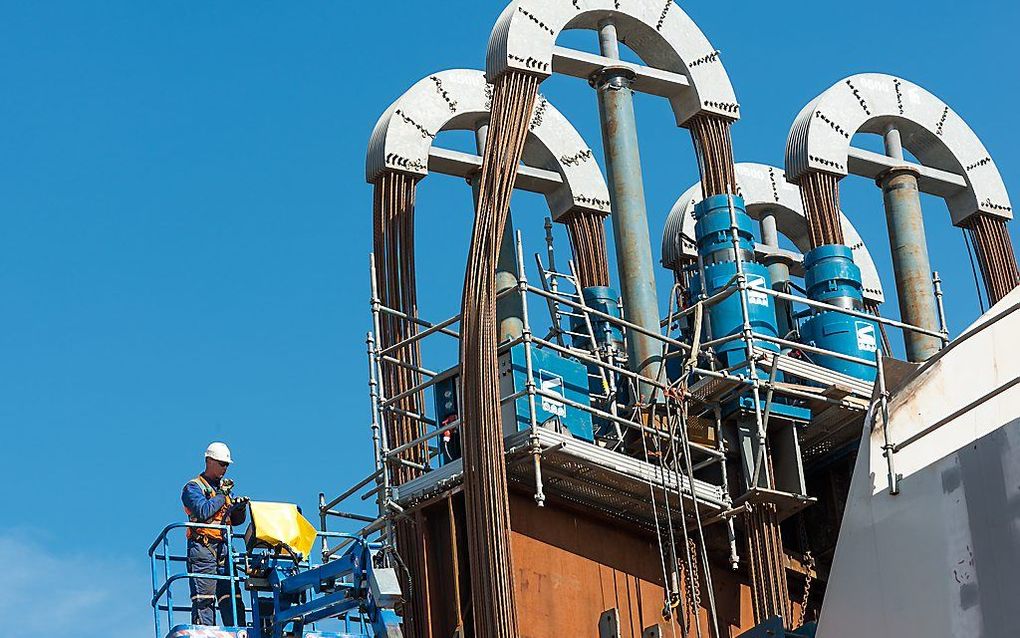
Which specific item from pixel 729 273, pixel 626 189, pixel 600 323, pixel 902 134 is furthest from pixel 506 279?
pixel 902 134

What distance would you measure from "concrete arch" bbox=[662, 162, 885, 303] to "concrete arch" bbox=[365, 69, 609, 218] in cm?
341

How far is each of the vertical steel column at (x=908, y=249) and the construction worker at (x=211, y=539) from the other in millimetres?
10233

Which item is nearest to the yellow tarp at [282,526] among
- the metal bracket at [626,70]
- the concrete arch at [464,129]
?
the concrete arch at [464,129]

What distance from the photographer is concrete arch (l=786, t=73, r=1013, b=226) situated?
28266 millimetres

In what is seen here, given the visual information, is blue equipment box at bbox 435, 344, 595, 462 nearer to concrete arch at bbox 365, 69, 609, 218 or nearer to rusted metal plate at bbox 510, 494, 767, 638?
rusted metal plate at bbox 510, 494, 767, 638

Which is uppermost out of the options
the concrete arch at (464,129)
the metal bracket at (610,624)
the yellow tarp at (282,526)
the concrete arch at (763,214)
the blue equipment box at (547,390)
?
the concrete arch at (763,214)

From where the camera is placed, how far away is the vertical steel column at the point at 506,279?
2488cm

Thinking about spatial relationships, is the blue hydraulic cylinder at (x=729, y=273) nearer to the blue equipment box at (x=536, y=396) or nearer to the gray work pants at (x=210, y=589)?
the blue equipment box at (x=536, y=396)

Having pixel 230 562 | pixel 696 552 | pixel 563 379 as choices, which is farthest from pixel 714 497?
pixel 230 562

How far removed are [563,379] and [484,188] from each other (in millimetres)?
2470

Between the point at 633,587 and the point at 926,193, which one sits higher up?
the point at 926,193

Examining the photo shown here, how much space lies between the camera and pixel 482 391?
21.5 meters

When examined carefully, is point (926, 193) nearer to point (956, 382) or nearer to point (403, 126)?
point (403, 126)

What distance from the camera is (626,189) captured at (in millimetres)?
26609
